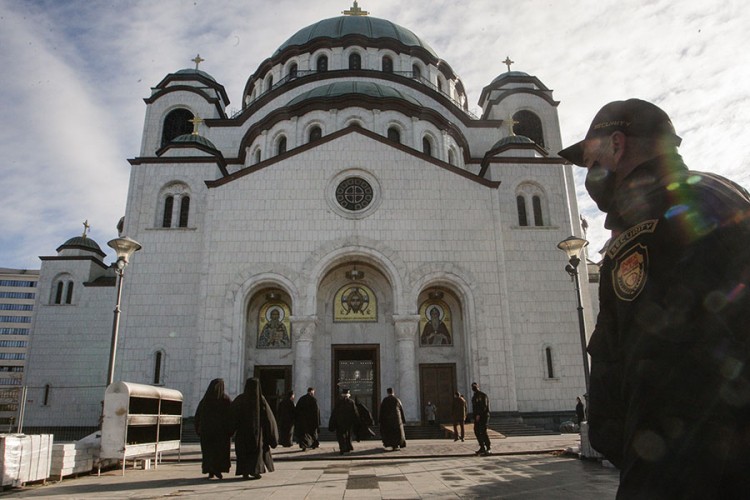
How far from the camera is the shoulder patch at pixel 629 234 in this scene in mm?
1756

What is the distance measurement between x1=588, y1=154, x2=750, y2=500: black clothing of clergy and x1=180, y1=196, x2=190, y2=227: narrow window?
23307 millimetres

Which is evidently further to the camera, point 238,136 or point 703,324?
point 238,136

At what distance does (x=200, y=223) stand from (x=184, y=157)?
3383mm

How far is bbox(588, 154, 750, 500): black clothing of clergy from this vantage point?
1.50 meters

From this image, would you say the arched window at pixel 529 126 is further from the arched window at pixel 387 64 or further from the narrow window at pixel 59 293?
the narrow window at pixel 59 293

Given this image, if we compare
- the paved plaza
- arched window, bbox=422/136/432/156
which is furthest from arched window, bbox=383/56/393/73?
the paved plaza

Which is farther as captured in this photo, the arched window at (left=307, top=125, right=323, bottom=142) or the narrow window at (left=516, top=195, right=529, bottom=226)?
the arched window at (left=307, top=125, right=323, bottom=142)

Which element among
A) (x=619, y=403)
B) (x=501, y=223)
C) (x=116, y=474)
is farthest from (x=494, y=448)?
(x=619, y=403)

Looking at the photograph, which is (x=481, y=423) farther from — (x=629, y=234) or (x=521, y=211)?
(x=521, y=211)

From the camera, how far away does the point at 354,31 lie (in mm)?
32719

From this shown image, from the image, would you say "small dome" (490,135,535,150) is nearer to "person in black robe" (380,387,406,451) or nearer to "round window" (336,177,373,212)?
"round window" (336,177,373,212)

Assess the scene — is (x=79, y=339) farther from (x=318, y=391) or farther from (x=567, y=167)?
(x=567, y=167)

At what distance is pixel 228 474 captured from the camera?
31.5ft

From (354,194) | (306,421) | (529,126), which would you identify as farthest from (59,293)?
(529,126)
